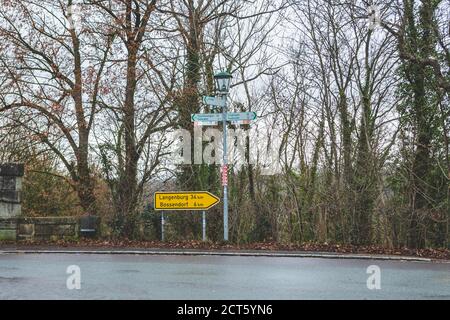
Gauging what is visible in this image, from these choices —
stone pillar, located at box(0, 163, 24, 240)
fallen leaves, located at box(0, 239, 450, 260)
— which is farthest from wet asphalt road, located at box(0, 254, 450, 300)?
stone pillar, located at box(0, 163, 24, 240)

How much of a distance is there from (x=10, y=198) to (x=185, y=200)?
5611 mm

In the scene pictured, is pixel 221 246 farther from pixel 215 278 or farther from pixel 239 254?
pixel 215 278

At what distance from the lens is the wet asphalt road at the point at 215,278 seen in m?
10.0

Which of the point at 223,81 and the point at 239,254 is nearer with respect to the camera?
the point at 239,254

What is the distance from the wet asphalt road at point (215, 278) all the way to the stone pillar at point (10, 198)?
14.8ft

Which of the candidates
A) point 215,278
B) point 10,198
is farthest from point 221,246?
point 10,198

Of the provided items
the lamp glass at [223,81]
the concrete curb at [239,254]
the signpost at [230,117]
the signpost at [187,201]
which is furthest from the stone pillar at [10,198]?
the lamp glass at [223,81]

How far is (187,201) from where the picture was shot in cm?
2033

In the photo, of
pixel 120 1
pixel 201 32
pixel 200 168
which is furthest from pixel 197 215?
pixel 120 1

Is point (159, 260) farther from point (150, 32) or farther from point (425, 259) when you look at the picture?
point (150, 32)

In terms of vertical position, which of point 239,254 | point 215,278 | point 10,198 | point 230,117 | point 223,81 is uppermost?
point 223,81

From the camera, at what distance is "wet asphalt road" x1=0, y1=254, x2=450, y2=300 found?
10.0 m

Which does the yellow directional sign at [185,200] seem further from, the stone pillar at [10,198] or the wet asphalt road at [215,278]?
the stone pillar at [10,198]

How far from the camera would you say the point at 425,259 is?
15.6 meters
